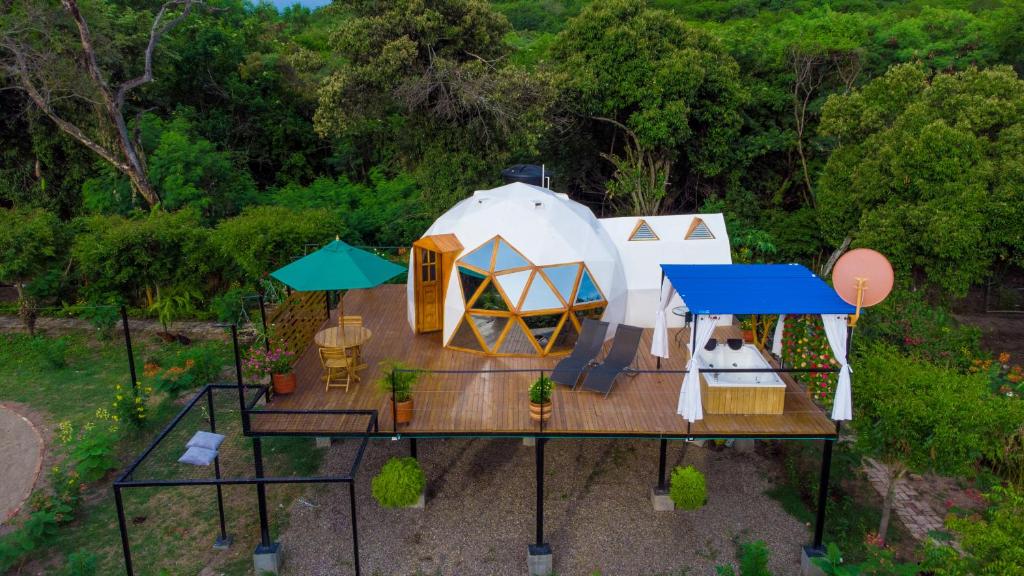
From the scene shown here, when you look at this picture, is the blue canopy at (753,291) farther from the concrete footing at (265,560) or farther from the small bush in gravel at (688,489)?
the concrete footing at (265,560)

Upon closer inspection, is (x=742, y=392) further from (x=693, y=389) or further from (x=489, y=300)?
(x=489, y=300)

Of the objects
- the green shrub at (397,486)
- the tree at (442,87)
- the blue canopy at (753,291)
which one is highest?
the tree at (442,87)

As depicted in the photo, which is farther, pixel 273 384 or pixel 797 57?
pixel 797 57

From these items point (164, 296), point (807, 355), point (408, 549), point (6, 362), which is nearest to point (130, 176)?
point (164, 296)

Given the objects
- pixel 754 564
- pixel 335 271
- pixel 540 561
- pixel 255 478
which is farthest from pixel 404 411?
pixel 754 564

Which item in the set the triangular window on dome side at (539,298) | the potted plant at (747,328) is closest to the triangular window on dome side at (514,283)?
the triangular window on dome side at (539,298)

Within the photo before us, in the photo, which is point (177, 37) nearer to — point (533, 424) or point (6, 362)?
point (6, 362)
